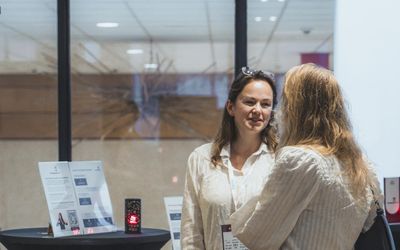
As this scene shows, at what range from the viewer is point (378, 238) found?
217cm

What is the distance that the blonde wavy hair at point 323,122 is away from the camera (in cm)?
217

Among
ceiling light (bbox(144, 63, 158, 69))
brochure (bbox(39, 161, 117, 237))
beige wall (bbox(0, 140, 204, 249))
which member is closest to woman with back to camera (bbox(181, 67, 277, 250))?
brochure (bbox(39, 161, 117, 237))

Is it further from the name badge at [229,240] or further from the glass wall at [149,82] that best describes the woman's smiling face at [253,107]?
the glass wall at [149,82]

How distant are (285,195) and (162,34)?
437 cm

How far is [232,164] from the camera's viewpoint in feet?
10.3

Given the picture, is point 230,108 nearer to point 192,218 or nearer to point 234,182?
point 234,182

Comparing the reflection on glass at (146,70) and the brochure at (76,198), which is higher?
the reflection on glass at (146,70)

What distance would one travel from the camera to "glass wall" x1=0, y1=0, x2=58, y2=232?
6.23 m

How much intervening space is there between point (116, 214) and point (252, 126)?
360cm

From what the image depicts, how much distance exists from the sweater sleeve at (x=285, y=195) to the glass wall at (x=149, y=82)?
13.6ft

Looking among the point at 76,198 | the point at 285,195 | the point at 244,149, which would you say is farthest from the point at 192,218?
the point at 76,198

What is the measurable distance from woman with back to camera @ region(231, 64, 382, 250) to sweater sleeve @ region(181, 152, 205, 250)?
2.84ft

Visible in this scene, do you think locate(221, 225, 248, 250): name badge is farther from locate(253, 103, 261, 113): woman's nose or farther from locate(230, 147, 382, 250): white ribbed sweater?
locate(230, 147, 382, 250): white ribbed sweater

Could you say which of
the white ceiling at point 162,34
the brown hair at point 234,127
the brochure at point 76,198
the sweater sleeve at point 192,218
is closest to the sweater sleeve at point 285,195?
the sweater sleeve at point 192,218
